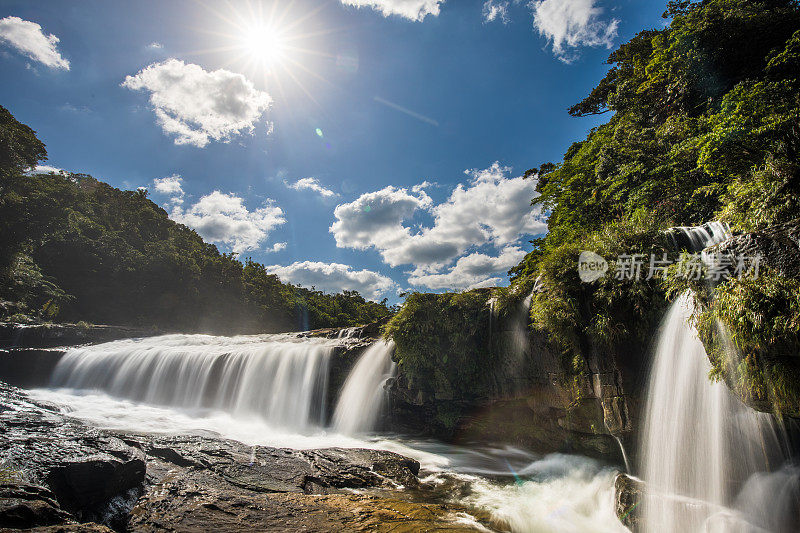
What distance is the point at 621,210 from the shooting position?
14320mm

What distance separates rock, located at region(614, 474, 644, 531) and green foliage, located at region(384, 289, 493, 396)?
455cm

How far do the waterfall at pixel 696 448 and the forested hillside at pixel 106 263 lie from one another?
36.1 m

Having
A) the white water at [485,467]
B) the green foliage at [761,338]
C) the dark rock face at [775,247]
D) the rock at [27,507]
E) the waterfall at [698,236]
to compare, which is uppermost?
the waterfall at [698,236]

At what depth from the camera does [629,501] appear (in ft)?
17.1

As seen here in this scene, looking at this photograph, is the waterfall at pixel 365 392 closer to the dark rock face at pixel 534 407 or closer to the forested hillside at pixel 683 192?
the dark rock face at pixel 534 407

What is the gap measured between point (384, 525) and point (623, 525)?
3.96 meters

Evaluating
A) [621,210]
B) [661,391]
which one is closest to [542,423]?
[661,391]

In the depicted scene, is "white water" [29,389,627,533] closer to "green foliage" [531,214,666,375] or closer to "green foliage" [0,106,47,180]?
"green foliage" [531,214,666,375]

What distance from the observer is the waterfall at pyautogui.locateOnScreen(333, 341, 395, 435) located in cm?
1175

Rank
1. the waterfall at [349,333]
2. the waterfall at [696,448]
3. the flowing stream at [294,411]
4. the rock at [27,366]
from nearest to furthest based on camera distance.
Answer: the waterfall at [696,448]
the flowing stream at [294,411]
the waterfall at [349,333]
the rock at [27,366]

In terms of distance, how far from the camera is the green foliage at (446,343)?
10.2m

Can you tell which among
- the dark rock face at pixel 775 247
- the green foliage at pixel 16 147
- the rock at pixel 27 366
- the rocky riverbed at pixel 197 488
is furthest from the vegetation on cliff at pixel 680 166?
the green foliage at pixel 16 147

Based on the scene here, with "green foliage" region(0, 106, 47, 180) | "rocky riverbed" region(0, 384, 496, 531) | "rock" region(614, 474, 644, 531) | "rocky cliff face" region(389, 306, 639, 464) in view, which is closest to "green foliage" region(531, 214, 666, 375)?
"rocky cliff face" region(389, 306, 639, 464)

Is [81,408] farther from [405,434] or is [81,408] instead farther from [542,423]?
[542,423]
